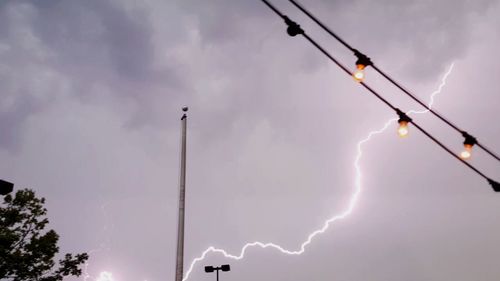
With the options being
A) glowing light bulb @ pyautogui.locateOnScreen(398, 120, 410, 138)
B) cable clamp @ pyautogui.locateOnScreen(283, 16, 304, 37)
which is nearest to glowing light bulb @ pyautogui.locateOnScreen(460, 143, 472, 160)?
glowing light bulb @ pyautogui.locateOnScreen(398, 120, 410, 138)

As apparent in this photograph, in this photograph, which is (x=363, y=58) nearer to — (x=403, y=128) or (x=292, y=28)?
(x=292, y=28)

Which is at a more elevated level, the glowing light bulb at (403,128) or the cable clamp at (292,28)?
the cable clamp at (292,28)

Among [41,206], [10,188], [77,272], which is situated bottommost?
[10,188]

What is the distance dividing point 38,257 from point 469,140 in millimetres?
18602

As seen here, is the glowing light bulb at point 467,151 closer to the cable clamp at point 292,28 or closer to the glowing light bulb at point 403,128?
the glowing light bulb at point 403,128

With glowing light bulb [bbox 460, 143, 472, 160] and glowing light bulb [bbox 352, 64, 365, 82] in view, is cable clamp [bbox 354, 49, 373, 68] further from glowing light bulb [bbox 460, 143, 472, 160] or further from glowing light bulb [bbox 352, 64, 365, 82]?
glowing light bulb [bbox 460, 143, 472, 160]

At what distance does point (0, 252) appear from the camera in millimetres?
16234

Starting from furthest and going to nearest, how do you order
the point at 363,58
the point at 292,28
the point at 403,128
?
the point at 403,128, the point at 363,58, the point at 292,28

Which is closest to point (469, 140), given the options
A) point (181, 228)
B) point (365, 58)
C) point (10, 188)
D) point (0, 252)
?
point (365, 58)

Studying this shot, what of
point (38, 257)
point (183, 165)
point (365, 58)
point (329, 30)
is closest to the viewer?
point (329, 30)

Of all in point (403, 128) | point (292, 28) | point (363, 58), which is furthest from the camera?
point (403, 128)

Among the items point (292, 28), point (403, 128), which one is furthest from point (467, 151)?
point (292, 28)

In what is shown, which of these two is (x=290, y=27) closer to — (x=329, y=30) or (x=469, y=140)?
(x=329, y=30)

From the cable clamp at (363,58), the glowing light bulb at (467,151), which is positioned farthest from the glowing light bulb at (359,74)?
the glowing light bulb at (467,151)
